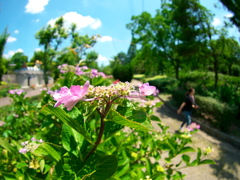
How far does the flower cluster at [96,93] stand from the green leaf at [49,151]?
1.01 ft

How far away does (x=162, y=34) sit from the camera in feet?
57.0

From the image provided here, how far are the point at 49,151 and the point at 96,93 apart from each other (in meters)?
0.41

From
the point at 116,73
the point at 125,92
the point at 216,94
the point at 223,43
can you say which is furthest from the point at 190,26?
the point at 116,73

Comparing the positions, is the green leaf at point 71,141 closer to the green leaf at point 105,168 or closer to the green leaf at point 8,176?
the green leaf at point 105,168

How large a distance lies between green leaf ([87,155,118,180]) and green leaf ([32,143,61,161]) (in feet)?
0.67

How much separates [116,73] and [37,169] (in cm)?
2185

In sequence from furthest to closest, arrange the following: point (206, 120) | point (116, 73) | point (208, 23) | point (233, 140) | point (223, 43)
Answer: point (116, 73) → point (208, 23) → point (223, 43) → point (206, 120) → point (233, 140)

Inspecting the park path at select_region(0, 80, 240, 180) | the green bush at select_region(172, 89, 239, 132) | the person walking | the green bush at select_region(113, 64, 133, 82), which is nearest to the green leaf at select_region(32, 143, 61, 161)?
the park path at select_region(0, 80, 240, 180)

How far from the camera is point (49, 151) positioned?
28.7 inches

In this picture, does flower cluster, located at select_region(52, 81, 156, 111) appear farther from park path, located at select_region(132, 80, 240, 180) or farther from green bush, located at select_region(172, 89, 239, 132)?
green bush, located at select_region(172, 89, 239, 132)

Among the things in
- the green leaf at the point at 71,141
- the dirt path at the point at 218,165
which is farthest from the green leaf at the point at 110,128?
the dirt path at the point at 218,165

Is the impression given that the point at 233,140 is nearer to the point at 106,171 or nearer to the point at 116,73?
the point at 106,171

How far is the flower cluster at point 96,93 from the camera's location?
1.51 ft

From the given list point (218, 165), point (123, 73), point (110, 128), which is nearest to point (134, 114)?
point (110, 128)
